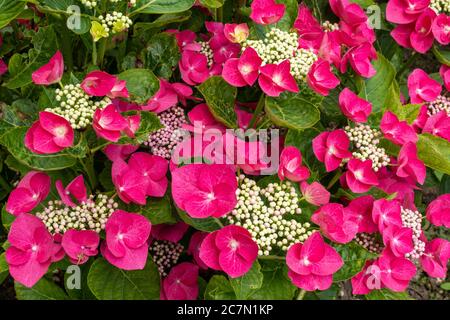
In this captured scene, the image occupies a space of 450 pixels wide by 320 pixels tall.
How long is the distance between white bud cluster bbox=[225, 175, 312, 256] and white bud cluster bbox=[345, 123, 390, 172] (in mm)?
186

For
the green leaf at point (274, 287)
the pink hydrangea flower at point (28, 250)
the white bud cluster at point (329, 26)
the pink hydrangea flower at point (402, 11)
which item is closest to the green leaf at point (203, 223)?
the green leaf at point (274, 287)

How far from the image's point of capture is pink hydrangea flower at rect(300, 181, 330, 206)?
3.28 ft

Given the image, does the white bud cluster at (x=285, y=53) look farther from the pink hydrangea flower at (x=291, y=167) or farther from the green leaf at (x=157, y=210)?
the green leaf at (x=157, y=210)

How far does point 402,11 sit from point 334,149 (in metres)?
0.47

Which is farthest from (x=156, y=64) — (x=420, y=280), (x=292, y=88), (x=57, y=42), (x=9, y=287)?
(x=420, y=280)

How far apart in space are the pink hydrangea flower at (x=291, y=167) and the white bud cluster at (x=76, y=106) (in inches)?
12.6

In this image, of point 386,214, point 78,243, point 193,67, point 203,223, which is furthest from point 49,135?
point 386,214

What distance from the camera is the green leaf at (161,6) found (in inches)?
42.7

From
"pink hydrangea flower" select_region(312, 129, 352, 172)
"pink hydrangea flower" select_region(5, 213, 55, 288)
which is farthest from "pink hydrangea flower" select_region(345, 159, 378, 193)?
"pink hydrangea flower" select_region(5, 213, 55, 288)

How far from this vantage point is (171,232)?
3.96 feet

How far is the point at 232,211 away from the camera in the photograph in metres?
0.95

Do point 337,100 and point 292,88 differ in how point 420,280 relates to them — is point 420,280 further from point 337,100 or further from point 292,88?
point 292,88

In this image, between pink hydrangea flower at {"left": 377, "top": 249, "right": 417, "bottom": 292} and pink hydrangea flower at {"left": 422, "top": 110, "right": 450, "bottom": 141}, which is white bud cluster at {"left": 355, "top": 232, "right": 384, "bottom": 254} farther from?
pink hydrangea flower at {"left": 422, "top": 110, "right": 450, "bottom": 141}

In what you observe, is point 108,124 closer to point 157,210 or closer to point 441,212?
point 157,210
